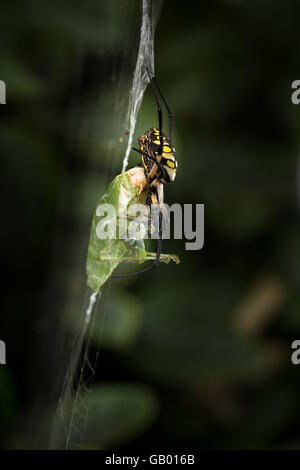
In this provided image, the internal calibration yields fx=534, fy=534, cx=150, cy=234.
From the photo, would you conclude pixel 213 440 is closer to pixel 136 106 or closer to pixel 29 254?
pixel 29 254

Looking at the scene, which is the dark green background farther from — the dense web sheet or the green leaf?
the green leaf

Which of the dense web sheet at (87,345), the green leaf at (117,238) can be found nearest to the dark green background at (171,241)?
the dense web sheet at (87,345)

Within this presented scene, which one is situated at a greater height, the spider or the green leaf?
the spider

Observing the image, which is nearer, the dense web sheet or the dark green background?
the dense web sheet

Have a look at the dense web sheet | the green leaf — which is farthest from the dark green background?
the green leaf

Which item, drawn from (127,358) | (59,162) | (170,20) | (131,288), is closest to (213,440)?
→ (127,358)

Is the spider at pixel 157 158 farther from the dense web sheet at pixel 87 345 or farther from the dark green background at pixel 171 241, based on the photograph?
the dark green background at pixel 171 241
